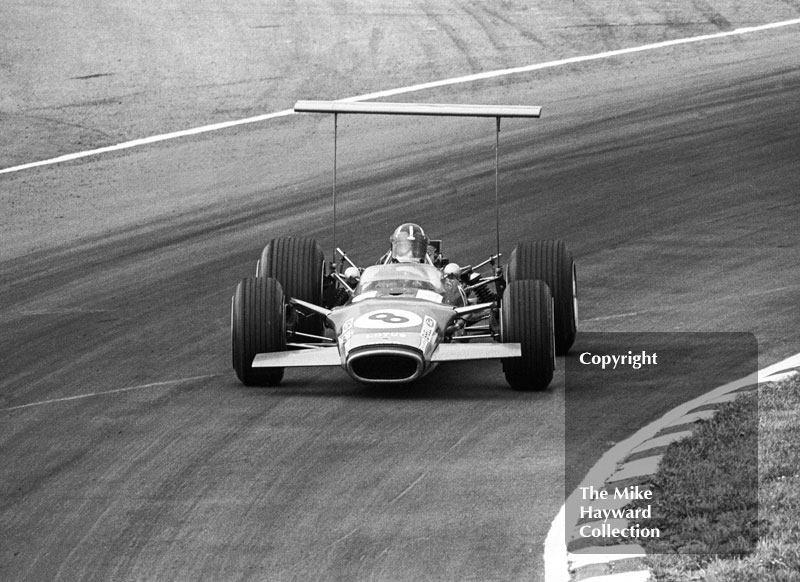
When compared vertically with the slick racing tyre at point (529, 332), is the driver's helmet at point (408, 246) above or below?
above

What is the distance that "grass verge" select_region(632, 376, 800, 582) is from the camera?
9789mm

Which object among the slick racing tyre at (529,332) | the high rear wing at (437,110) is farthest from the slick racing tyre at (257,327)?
the slick racing tyre at (529,332)

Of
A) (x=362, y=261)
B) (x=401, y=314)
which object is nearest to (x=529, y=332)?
(x=401, y=314)

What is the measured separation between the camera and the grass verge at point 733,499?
9789 millimetres

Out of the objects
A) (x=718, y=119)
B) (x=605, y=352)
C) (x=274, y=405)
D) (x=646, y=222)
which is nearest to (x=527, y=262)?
(x=605, y=352)

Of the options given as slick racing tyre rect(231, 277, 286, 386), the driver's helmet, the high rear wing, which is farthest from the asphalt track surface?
the high rear wing

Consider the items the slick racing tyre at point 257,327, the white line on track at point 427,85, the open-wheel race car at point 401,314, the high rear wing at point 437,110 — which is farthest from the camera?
the white line on track at point 427,85

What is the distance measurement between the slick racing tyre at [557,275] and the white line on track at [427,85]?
41.3ft

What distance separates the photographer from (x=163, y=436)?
13.5 m

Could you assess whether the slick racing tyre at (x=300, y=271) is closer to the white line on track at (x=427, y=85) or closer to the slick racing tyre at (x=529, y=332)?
the slick racing tyre at (x=529, y=332)

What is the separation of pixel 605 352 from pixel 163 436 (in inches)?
184

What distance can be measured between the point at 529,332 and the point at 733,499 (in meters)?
3.58

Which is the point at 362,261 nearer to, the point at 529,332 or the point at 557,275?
the point at 557,275

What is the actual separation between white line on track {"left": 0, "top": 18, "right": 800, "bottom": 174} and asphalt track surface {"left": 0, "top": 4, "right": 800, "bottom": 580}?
42cm
